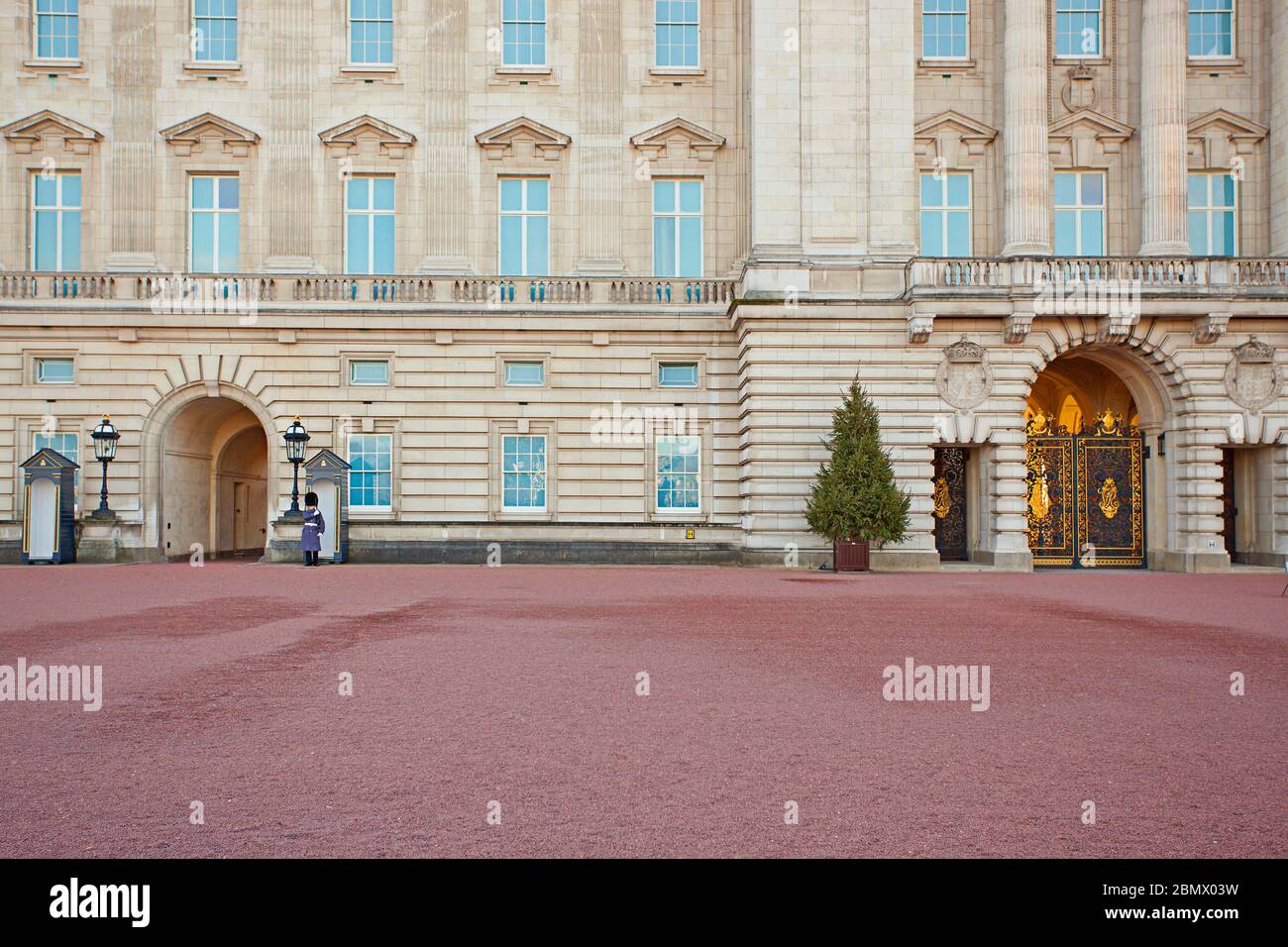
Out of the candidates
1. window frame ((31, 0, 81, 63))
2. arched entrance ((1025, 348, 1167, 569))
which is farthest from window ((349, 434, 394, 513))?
arched entrance ((1025, 348, 1167, 569))

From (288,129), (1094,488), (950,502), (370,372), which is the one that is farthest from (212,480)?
(1094,488)

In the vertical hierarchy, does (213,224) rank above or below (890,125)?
below

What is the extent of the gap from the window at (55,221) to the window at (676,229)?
1815 cm

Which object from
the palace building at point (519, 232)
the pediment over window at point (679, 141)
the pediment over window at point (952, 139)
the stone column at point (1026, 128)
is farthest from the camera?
the pediment over window at point (679, 141)

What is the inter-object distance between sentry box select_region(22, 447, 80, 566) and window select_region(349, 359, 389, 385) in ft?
28.4

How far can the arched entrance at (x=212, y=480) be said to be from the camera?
99.9 ft

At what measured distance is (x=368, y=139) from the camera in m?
30.2

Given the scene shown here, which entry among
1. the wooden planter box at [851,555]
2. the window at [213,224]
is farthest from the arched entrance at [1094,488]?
the window at [213,224]

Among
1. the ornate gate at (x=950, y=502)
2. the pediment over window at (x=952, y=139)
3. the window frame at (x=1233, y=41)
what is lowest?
the ornate gate at (x=950, y=502)

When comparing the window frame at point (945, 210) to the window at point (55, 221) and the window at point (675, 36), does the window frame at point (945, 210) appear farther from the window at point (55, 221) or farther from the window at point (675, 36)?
the window at point (55, 221)

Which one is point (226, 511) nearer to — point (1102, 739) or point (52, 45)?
point (52, 45)

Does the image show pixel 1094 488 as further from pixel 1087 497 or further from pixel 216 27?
pixel 216 27

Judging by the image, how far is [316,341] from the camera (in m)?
29.7

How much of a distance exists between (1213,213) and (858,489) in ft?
51.4
